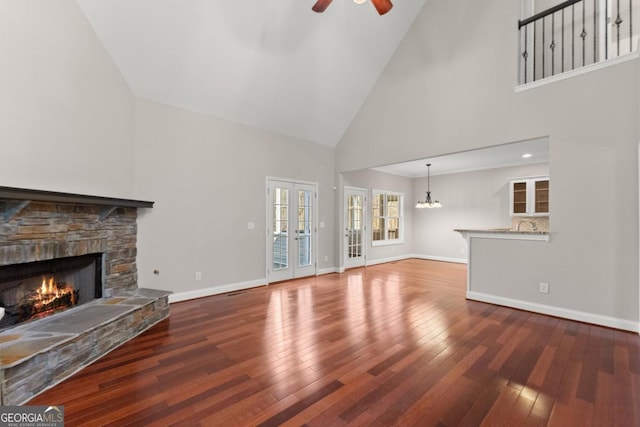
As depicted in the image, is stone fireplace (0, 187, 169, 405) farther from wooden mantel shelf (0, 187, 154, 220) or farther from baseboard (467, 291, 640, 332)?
baseboard (467, 291, 640, 332)

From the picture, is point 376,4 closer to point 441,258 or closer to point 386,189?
point 386,189

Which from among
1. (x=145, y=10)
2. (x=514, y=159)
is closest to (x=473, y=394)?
(x=145, y=10)

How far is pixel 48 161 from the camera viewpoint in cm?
291

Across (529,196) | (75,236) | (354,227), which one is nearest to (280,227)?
(354,227)

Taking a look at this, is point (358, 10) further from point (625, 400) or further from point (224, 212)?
point (625, 400)

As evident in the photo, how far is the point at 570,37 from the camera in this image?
13.7 feet

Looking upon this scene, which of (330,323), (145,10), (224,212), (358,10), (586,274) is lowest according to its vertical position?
(330,323)

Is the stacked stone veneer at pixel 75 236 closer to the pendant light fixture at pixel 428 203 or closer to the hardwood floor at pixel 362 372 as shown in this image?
the hardwood floor at pixel 362 372

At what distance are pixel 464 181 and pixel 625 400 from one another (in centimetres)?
663

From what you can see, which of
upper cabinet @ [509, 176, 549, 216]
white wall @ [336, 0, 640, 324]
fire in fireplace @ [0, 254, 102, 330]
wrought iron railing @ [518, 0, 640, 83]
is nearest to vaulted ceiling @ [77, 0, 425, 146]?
white wall @ [336, 0, 640, 324]

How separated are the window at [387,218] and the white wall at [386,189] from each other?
0.15 m

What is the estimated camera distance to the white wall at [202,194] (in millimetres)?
4199

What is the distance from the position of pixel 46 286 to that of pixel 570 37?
7.56m

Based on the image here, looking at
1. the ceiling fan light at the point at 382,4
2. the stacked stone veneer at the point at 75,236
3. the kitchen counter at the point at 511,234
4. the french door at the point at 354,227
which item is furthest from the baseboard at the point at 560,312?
the stacked stone veneer at the point at 75,236
